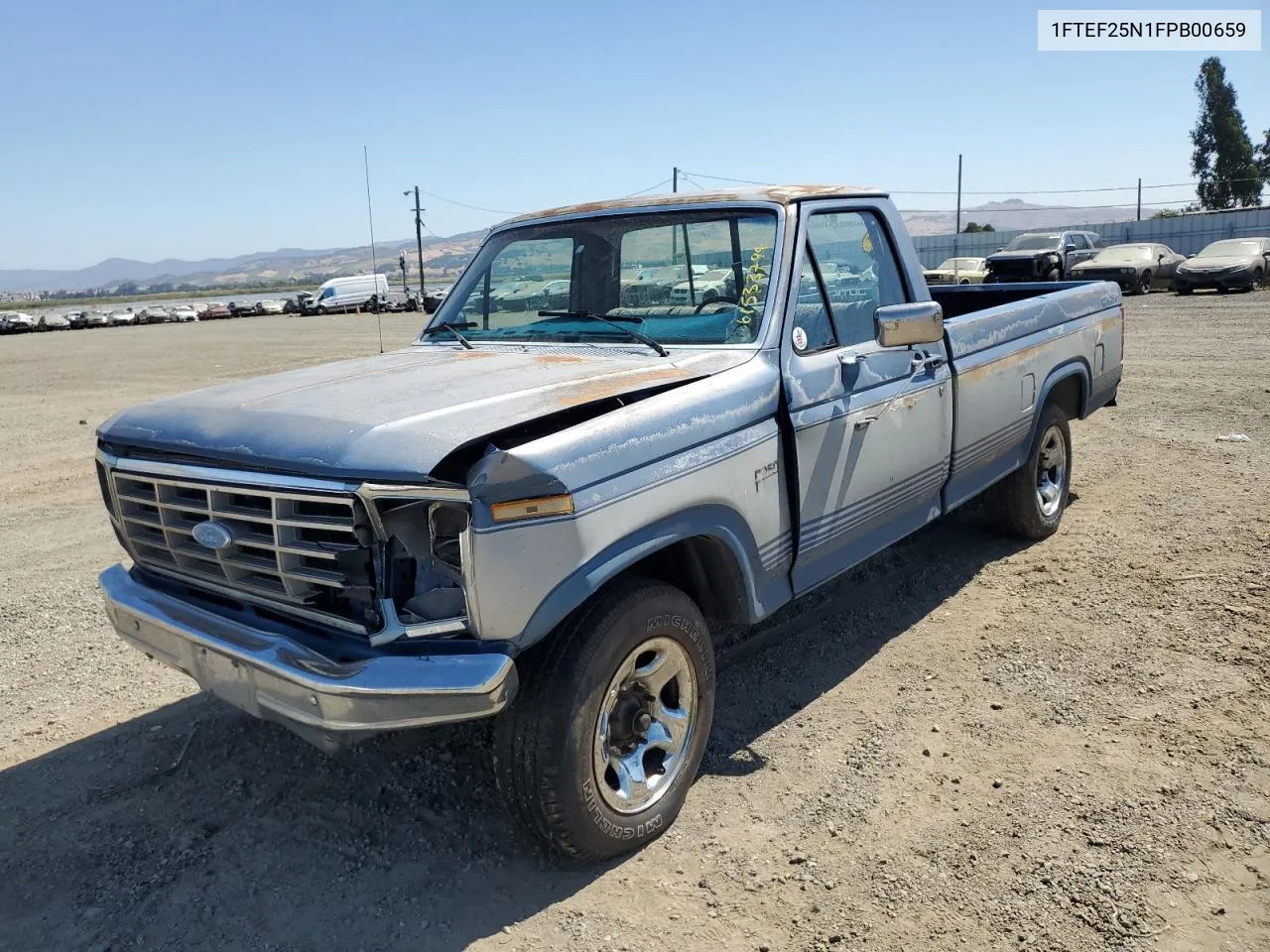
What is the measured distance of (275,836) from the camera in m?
3.30

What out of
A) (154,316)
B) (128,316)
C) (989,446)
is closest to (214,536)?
(989,446)

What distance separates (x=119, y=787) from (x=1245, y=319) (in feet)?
62.6

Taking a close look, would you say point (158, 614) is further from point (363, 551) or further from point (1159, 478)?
point (1159, 478)

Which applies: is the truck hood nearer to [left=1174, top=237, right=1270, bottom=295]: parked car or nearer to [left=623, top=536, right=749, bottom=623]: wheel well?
[left=623, top=536, right=749, bottom=623]: wheel well

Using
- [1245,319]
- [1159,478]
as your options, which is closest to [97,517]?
[1159,478]

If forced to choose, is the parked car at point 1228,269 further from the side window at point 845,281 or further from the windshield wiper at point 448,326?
the windshield wiper at point 448,326

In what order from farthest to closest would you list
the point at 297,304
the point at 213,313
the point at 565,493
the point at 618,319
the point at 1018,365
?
the point at 213,313 → the point at 297,304 → the point at 1018,365 → the point at 618,319 → the point at 565,493

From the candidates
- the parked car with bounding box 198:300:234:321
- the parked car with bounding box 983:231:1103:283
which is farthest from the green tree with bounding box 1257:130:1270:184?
the parked car with bounding box 198:300:234:321

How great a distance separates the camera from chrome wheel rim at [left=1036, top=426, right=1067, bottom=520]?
5955 millimetres

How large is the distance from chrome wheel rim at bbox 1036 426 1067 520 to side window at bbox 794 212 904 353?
77.3 inches

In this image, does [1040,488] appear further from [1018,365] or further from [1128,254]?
[1128,254]

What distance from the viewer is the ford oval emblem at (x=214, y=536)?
9.64 feet

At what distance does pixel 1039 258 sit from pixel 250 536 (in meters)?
26.1

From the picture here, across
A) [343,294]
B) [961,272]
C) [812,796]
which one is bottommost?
[812,796]
